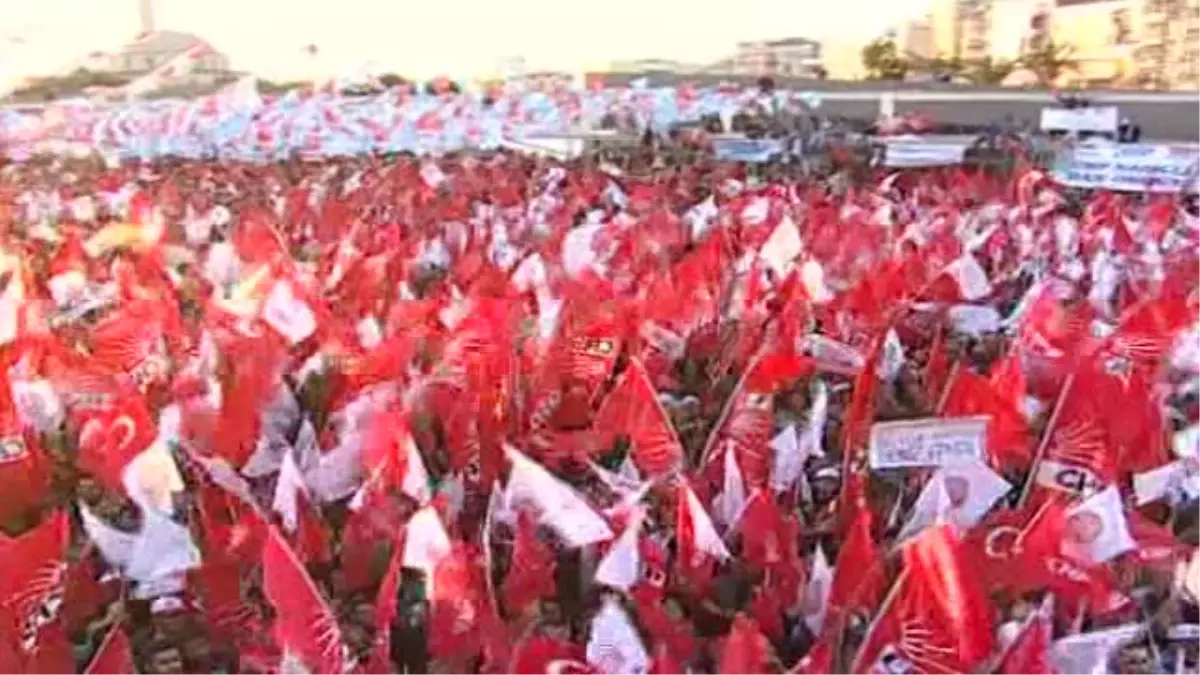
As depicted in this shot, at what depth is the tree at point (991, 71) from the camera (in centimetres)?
3291

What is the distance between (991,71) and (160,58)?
16.9 metres

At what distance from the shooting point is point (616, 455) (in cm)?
738

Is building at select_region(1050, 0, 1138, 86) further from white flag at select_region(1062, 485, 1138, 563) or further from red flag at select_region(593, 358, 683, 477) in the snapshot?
white flag at select_region(1062, 485, 1138, 563)

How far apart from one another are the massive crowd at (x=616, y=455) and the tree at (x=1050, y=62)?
67.7 feet

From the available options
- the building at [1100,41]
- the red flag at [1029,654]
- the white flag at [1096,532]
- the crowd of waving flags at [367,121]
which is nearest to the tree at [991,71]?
the building at [1100,41]

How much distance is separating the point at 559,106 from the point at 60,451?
1553cm

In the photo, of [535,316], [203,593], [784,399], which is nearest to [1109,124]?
[535,316]

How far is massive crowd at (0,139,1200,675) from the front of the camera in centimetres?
555

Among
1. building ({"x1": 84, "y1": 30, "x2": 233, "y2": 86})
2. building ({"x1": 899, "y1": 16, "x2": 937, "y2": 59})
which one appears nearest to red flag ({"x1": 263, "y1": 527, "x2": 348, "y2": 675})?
building ({"x1": 84, "y1": 30, "x2": 233, "y2": 86})

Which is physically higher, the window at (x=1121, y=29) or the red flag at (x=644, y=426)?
the red flag at (x=644, y=426)

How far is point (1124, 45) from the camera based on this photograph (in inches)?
1312

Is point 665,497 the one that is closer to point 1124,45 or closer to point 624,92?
point 624,92

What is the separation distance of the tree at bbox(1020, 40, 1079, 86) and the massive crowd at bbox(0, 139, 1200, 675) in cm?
2065

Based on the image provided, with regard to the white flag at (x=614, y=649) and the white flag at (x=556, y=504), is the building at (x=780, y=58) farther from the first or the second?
the white flag at (x=614, y=649)
